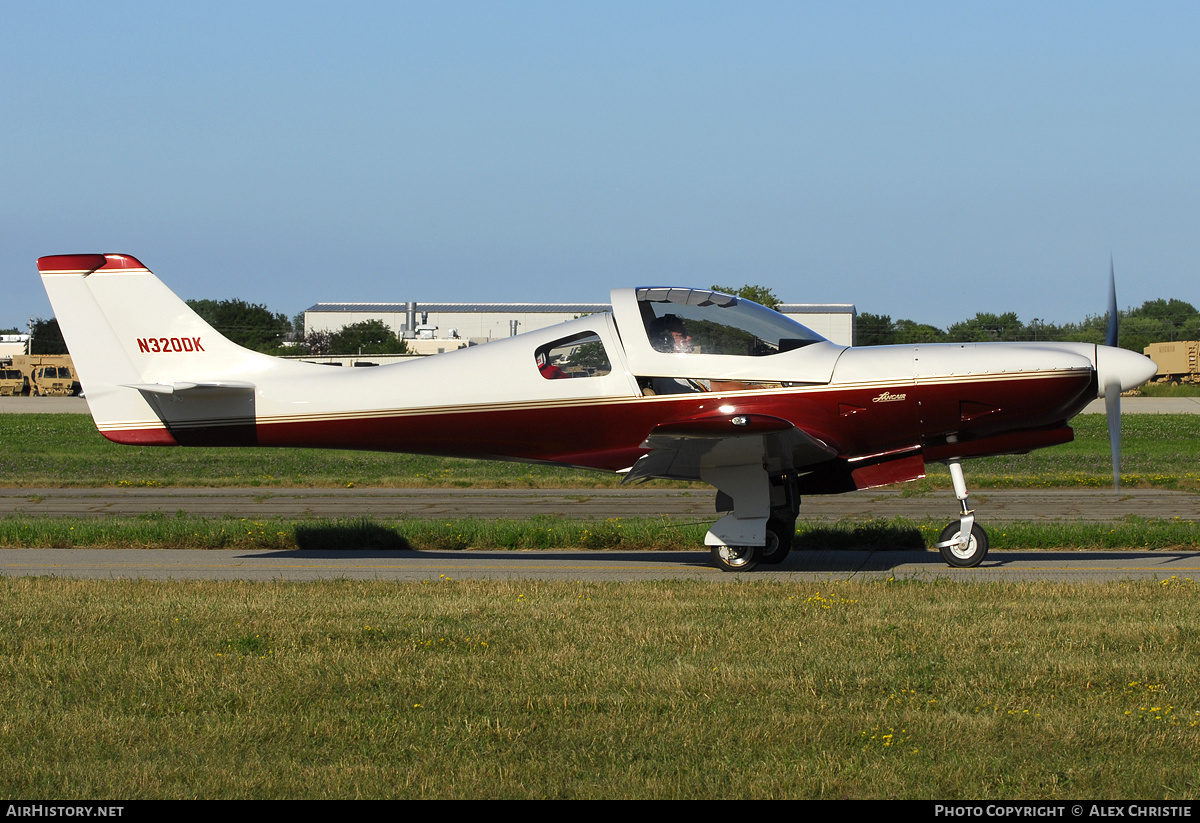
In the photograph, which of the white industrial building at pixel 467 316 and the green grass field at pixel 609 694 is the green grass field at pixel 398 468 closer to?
the green grass field at pixel 609 694

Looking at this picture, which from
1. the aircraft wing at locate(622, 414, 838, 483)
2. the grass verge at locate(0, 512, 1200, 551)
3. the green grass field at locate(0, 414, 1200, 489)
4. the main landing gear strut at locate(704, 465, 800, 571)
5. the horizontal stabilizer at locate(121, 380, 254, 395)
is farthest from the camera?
the green grass field at locate(0, 414, 1200, 489)

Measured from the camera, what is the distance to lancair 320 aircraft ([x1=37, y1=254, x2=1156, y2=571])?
10.4 meters

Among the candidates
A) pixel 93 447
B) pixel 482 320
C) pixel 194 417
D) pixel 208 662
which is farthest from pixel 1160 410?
pixel 482 320

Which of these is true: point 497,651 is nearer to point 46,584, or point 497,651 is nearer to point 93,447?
point 46,584

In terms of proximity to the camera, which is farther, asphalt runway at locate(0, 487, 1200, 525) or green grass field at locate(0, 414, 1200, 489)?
green grass field at locate(0, 414, 1200, 489)

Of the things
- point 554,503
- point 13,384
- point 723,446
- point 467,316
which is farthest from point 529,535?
point 467,316

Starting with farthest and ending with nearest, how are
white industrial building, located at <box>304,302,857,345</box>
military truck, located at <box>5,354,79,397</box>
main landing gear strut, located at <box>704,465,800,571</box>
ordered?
white industrial building, located at <box>304,302,857,345</box> → military truck, located at <box>5,354,79,397</box> → main landing gear strut, located at <box>704,465,800,571</box>

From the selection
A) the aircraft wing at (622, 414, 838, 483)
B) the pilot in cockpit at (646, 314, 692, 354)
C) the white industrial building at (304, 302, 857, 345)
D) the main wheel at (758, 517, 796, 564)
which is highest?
the white industrial building at (304, 302, 857, 345)

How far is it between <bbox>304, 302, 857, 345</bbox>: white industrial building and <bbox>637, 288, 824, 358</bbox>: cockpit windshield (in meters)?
80.1

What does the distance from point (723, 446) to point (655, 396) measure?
90cm

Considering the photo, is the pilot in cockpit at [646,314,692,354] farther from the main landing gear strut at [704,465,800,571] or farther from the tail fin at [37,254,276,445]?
the tail fin at [37,254,276,445]

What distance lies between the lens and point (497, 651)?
7043mm

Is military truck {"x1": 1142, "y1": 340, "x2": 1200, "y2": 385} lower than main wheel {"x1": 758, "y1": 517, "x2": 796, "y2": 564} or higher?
higher

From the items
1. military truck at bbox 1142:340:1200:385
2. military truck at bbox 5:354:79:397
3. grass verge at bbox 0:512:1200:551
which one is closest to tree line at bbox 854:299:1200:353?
military truck at bbox 1142:340:1200:385
